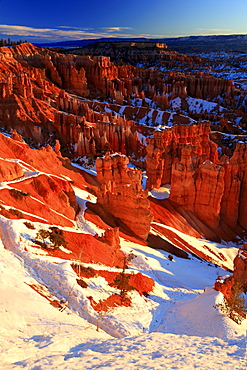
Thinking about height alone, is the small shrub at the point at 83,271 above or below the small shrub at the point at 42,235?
below

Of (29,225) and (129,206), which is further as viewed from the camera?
(129,206)

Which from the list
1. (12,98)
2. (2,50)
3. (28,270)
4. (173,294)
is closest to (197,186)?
(173,294)

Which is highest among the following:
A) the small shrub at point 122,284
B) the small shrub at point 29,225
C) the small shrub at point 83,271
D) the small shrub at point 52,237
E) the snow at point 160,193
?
the small shrub at point 29,225

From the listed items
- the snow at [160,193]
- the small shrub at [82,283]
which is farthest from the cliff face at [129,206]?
the small shrub at [82,283]

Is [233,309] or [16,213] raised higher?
[16,213]

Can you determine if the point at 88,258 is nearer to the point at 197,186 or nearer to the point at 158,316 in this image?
the point at 158,316

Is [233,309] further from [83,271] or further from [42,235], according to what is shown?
[42,235]

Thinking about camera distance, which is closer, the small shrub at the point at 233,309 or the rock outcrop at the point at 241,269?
the small shrub at the point at 233,309

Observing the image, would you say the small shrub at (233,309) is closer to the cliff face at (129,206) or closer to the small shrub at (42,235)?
the small shrub at (42,235)

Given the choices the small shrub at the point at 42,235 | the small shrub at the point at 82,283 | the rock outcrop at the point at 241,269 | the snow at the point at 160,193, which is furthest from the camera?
the snow at the point at 160,193

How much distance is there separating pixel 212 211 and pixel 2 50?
70.5 meters

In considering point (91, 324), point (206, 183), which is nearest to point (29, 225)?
point (91, 324)

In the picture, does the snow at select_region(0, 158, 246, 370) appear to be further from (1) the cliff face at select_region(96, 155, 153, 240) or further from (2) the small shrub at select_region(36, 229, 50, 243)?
(1) the cliff face at select_region(96, 155, 153, 240)

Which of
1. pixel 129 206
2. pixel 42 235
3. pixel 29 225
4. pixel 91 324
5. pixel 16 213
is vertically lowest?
pixel 129 206
